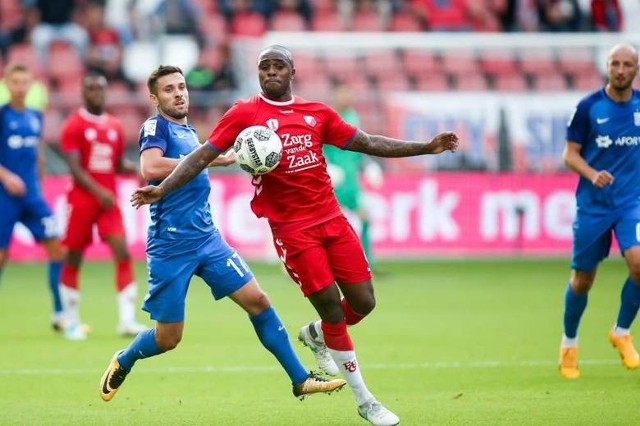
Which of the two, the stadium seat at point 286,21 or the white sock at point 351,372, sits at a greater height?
the stadium seat at point 286,21

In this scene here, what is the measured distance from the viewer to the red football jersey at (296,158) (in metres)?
8.51

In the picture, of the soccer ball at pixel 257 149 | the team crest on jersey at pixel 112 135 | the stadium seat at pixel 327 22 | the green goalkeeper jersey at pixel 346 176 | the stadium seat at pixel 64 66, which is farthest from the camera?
the stadium seat at pixel 327 22

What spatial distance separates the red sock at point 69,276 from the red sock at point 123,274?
0.52 metres

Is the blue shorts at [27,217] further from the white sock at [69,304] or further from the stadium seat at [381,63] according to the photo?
the stadium seat at [381,63]

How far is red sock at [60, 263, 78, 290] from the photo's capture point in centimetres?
1341

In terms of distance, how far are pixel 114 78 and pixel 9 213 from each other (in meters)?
10.9

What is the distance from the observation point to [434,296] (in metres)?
16.9

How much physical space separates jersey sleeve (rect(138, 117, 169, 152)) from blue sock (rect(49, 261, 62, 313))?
5.14 metres

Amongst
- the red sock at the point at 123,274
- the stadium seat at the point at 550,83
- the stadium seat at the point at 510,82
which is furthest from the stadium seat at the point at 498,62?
the red sock at the point at 123,274

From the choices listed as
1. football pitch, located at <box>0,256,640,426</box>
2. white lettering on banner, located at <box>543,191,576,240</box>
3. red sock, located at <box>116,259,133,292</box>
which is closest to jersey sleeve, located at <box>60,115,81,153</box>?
red sock, located at <box>116,259,133,292</box>

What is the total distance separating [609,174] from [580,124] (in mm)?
540

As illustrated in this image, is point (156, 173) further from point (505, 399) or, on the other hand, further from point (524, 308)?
point (524, 308)

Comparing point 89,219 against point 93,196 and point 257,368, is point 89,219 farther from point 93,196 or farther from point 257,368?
point 257,368

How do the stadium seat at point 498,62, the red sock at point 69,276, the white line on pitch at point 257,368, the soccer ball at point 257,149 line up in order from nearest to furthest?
the soccer ball at point 257,149 → the white line on pitch at point 257,368 → the red sock at point 69,276 → the stadium seat at point 498,62
